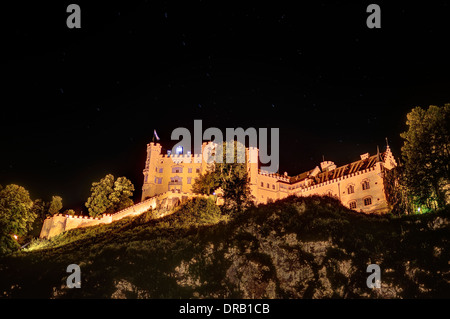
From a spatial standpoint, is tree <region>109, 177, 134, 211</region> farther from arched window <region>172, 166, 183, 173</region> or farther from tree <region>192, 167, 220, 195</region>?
tree <region>192, 167, 220, 195</region>

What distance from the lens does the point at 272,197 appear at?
71.4m

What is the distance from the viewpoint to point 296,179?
77.3 m

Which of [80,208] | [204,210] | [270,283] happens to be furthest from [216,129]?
[270,283]

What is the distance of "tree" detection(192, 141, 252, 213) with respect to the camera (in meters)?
56.3

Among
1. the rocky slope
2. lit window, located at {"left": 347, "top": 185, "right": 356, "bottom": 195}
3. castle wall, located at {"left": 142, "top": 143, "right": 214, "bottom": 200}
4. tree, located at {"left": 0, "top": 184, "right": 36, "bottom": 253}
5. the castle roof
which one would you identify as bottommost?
the rocky slope

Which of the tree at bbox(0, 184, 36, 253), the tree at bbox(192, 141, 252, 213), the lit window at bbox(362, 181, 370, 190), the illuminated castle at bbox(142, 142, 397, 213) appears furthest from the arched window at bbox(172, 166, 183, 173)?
the lit window at bbox(362, 181, 370, 190)

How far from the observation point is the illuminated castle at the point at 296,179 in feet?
192

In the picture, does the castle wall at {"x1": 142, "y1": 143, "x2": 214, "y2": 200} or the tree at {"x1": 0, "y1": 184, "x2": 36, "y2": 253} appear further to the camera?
the castle wall at {"x1": 142, "y1": 143, "x2": 214, "y2": 200}

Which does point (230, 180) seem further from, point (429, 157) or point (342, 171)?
point (429, 157)

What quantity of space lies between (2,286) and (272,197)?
44.8m

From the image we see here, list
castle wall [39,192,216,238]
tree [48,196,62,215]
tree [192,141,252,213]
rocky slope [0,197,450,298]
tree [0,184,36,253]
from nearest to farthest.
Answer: rocky slope [0,197,450,298] < tree [0,184,36,253] < tree [192,141,252,213] < castle wall [39,192,216,238] < tree [48,196,62,215]

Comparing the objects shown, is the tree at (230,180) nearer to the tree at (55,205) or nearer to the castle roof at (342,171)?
the castle roof at (342,171)

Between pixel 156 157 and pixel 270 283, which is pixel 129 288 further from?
pixel 156 157

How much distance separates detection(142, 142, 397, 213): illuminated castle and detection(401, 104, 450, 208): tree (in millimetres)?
9592
